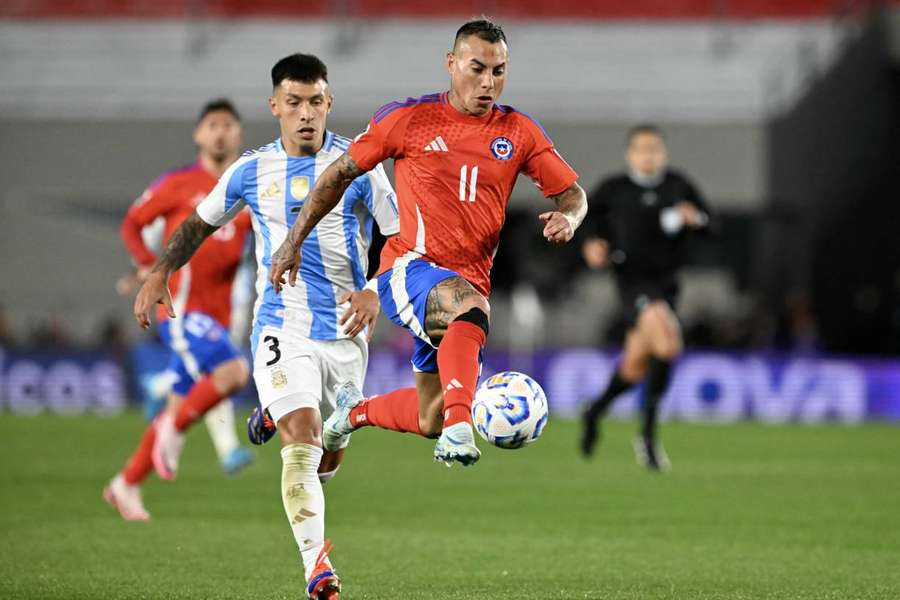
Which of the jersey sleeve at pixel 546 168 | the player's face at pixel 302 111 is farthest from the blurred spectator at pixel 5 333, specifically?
the jersey sleeve at pixel 546 168

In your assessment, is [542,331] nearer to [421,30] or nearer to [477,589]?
[421,30]

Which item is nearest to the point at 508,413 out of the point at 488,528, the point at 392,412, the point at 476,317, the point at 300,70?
the point at 476,317

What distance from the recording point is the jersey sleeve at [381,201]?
6527 mm

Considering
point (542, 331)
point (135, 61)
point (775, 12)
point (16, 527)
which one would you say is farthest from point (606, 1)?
point (16, 527)

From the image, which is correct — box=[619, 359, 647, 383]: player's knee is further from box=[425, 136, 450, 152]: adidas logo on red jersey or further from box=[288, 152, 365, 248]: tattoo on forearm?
box=[288, 152, 365, 248]: tattoo on forearm

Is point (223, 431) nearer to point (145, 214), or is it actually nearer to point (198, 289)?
point (198, 289)

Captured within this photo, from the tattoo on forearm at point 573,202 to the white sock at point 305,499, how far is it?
141cm

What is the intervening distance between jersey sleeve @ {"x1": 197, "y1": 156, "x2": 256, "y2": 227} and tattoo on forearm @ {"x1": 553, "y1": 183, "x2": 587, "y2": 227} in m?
1.40

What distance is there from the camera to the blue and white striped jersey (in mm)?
6535

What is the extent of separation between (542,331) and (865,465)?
14.8 meters

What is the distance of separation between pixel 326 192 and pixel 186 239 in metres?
0.85

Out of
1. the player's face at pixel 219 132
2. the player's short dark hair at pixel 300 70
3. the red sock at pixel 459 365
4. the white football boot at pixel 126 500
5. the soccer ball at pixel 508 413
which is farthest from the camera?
the player's face at pixel 219 132

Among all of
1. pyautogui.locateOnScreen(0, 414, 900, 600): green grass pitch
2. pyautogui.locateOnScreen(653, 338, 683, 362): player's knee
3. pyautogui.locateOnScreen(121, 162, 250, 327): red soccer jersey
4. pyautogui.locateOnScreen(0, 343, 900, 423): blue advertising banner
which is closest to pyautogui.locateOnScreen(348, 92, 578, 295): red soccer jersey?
pyautogui.locateOnScreen(0, 414, 900, 600): green grass pitch

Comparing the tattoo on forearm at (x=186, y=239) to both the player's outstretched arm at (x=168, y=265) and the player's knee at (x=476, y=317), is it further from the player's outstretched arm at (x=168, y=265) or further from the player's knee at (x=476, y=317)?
the player's knee at (x=476, y=317)
